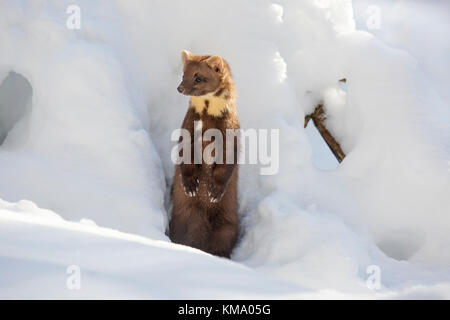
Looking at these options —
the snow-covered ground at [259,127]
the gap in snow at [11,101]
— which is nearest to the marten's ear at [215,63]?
the snow-covered ground at [259,127]

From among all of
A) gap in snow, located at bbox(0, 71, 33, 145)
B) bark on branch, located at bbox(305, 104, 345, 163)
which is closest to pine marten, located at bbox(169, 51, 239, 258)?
bark on branch, located at bbox(305, 104, 345, 163)

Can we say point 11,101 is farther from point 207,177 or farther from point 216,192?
point 216,192

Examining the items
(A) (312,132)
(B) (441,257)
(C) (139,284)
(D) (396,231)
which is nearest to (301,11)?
(D) (396,231)

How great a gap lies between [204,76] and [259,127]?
2.76 feet

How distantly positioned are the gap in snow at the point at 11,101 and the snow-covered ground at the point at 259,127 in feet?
0.04

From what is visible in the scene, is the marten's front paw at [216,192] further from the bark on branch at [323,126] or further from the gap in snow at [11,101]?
the gap in snow at [11,101]

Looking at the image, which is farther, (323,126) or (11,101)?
(323,126)

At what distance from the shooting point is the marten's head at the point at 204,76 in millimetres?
3785

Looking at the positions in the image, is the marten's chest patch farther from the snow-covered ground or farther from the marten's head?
the snow-covered ground

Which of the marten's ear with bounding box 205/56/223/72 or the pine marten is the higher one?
the marten's ear with bounding box 205/56/223/72

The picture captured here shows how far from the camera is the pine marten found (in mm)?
3840

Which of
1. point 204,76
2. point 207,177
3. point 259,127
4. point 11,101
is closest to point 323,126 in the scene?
point 259,127

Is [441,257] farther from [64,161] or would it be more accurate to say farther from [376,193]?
[64,161]

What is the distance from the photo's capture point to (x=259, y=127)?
4.47 metres
